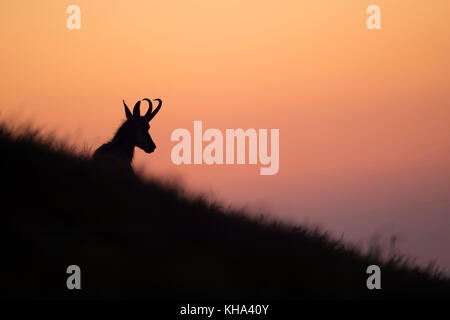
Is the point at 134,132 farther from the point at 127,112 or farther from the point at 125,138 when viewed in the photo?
the point at 127,112

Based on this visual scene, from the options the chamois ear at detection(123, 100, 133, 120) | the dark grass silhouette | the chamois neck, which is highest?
the chamois ear at detection(123, 100, 133, 120)

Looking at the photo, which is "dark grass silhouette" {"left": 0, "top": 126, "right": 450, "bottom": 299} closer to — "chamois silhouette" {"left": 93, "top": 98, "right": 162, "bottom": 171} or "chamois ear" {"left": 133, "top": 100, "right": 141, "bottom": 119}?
"chamois silhouette" {"left": 93, "top": 98, "right": 162, "bottom": 171}

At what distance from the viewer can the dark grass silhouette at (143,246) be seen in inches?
258

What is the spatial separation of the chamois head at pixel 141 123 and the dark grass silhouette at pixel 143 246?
4.16m

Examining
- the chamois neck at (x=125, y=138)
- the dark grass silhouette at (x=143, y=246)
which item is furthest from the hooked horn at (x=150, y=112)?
the dark grass silhouette at (x=143, y=246)

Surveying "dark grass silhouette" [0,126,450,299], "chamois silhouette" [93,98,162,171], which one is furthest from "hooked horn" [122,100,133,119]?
"dark grass silhouette" [0,126,450,299]

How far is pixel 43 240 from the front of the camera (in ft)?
22.8

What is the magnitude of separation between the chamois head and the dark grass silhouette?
4.16m

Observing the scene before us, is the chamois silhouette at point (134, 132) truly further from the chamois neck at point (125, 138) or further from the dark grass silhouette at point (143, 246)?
the dark grass silhouette at point (143, 246)

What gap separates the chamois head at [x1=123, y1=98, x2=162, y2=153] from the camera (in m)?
14.9

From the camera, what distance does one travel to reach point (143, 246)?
7438 millimetres

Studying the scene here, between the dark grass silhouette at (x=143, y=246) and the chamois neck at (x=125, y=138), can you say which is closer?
the dark grass silhouette at (x=143, y=246)
